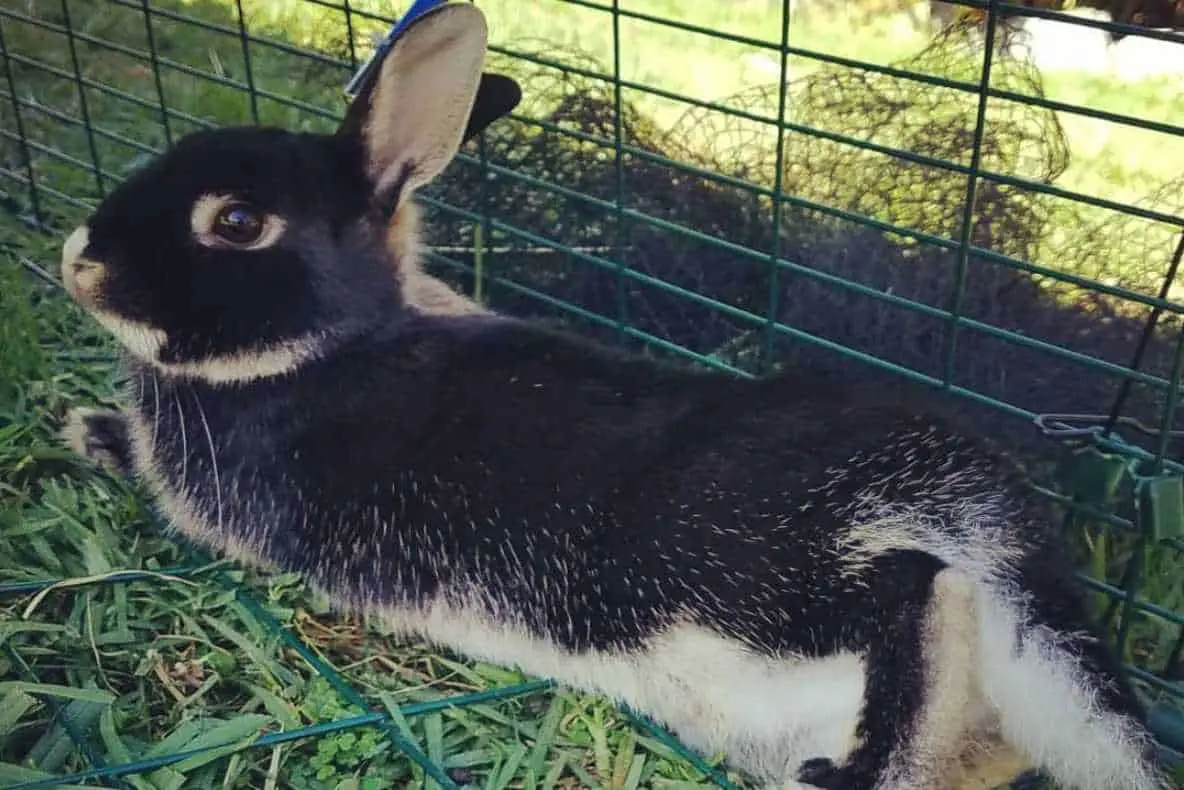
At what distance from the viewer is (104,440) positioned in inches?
84.7

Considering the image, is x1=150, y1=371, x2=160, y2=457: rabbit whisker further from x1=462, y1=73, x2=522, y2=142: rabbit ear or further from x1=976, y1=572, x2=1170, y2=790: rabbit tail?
x1=976, y1=572, x2=1170, y2=790: rabbit tail

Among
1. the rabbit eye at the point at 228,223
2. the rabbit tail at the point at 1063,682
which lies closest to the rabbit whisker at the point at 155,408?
the rabbit eye at the point at 228,223

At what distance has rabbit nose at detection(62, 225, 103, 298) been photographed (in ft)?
5.76

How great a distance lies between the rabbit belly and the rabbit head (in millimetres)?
446

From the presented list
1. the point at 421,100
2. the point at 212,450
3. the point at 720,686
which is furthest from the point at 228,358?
the point at 720,686

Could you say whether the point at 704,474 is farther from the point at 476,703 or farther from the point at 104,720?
the point at 104,720

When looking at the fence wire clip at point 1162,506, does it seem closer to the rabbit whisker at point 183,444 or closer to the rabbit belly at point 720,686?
the rabbit belly at point 720,686

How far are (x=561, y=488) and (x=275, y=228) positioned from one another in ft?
1.76

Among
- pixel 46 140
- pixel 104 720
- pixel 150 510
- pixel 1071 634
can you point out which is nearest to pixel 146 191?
pixel 150 510

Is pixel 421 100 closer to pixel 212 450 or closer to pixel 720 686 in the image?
pixel 212 450

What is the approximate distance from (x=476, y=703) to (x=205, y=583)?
18.6 inches

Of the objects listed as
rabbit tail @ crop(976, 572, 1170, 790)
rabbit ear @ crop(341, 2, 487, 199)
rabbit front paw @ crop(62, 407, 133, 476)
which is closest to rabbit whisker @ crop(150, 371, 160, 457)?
rabbit front paw @ crop(62, 407, 133, 476)

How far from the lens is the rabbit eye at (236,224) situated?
5.82ft

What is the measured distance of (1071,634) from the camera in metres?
1.51
